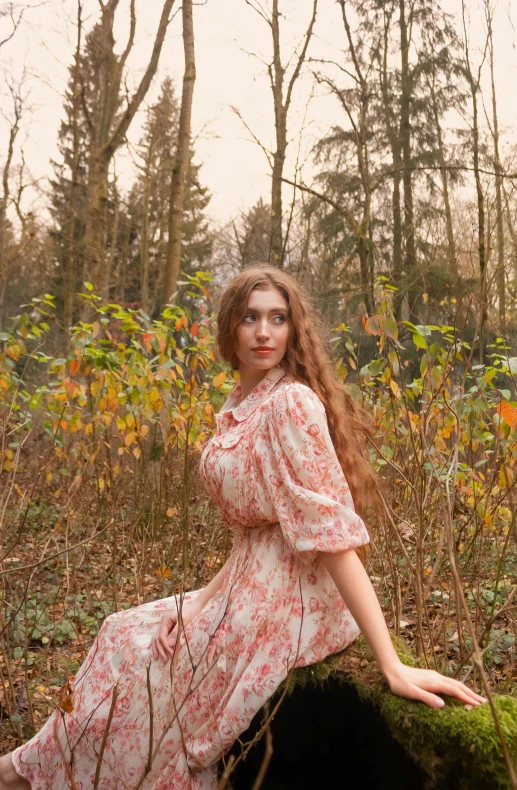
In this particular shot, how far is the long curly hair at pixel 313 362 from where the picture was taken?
203 cm

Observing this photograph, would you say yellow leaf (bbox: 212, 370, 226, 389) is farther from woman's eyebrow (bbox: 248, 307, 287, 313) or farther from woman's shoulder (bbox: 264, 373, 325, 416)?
woman's shoulder (bbox: 264, 373, 325, 416)

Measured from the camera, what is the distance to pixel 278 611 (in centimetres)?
167

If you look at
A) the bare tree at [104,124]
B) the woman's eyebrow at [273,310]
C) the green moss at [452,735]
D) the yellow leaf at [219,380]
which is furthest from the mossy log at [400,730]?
the bare tree at [104,124]

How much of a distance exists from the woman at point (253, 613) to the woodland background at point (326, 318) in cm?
27

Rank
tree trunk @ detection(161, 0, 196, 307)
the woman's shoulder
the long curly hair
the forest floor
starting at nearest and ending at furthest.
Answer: the woman's shoulder, the long curly hair, the forest floor, tree trunk @ detection(161, 0, 196, 307)

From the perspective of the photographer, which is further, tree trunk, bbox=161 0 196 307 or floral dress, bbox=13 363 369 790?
tree trunk, bbox=161 0 196 307

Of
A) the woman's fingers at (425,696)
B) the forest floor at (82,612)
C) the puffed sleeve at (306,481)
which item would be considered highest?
the puffed sleeve at (306,481)

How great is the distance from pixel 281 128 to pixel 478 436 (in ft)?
27.3

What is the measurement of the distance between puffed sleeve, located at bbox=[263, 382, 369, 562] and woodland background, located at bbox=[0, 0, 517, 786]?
0.28 meters

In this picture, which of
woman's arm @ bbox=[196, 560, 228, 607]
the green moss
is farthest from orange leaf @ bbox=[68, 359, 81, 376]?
the green moss

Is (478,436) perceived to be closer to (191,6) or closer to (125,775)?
(125,775)

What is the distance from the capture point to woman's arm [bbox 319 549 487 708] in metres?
1.38

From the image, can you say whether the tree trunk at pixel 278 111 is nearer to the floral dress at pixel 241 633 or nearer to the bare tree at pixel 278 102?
the bare tree at pixel 278 102

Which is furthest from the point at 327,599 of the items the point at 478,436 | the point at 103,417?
the point at 103,417
